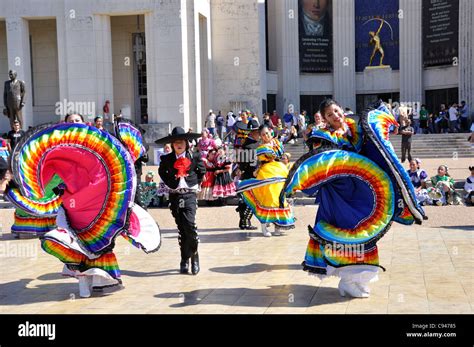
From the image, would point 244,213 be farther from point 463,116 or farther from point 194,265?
point 463,116

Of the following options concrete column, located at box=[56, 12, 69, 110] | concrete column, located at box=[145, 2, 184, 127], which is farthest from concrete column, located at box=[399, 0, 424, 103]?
concrete column, located at box=[56, 12, 69, 110]

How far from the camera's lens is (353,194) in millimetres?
6895

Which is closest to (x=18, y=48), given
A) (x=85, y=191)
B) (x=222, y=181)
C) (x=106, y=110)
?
(x=106, y=110)

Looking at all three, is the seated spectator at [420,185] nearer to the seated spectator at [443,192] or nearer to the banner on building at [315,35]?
the seated spectator at [443,192]

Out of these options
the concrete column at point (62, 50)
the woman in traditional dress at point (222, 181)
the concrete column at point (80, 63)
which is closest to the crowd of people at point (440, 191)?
the woman in traditional dress at point (222, 181)

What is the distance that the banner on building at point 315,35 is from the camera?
36.9 meters

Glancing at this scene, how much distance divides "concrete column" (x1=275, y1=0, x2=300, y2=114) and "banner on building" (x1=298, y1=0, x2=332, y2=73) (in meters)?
0.42

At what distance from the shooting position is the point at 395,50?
37125 millimetres

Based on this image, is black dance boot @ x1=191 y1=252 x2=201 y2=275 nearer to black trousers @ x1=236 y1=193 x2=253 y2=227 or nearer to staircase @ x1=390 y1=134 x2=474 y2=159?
black trousers @ x1=236 y1=193 x2=253 y2=227

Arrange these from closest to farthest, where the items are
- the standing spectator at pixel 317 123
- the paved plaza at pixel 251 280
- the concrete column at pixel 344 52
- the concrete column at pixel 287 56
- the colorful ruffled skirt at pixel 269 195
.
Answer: the paved plaza at pixel 251 280 → the standing spectator at pixel 317 123 → the colorful ruffled skirt at pixel 269 195 → the concrete column at pixel 287 56 → the concrete column at pixel 344 52

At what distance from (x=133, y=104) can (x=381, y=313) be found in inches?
1095

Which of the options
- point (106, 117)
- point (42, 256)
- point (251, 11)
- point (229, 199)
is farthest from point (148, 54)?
point (42, 256)

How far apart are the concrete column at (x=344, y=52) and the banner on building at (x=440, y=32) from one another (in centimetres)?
402
